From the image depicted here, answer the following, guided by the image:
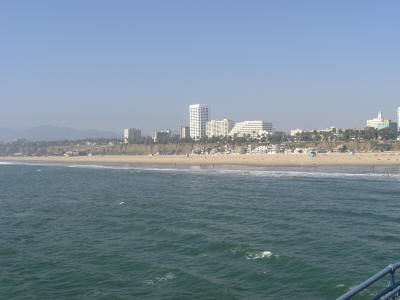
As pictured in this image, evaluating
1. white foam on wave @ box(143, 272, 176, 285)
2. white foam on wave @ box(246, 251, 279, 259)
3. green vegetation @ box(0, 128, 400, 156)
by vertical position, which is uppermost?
green vegetation @ box(0, 128, 400, 156)

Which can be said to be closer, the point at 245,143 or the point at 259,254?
the point at 259,254

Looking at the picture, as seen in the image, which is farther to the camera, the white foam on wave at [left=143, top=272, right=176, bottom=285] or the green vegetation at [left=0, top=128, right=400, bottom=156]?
the green vegetation at [left=0, top=128, right=400, bottom=156]

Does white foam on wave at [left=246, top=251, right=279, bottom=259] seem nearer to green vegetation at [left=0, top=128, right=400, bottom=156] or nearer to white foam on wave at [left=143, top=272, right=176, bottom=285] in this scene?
white foam on wave at [left=143, top=272, right=176, bottom=285]

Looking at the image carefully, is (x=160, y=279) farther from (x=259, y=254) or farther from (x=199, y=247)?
(x=259, y=254)

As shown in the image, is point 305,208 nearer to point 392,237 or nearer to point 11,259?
point 392,237

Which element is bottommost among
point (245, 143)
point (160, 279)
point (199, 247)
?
point (160, 279)

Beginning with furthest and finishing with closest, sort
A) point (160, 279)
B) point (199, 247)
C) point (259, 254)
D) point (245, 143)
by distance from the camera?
1. point (245, 143)
2. point (199, 247)
3. point (259, 254)
4. point (160, 279)

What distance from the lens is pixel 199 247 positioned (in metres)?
16.2

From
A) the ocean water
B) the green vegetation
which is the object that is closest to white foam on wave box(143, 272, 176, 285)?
the ocean water

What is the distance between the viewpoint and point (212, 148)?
138125mm

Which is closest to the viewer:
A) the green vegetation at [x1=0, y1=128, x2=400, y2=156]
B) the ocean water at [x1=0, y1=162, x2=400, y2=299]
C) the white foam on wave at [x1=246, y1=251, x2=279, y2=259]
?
the ocean water at [x1=0, y1=162, x2=400, y2=299]

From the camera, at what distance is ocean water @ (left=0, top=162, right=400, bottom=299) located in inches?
473

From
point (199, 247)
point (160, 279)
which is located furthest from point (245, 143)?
point (160, 279)

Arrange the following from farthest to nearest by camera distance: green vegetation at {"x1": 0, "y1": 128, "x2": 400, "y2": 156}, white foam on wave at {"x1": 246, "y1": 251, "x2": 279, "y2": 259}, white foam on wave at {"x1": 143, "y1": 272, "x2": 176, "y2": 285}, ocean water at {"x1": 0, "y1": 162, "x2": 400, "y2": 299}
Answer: green vegetation at {"x1": 0, "y1": 128, "x2": 400, "y2": 156} → white foam on wave at {"x1": 246, "y1": 251, "x2": 279, "y2": 259} → white foam on wave at {"x1": 143, "y1": 272, "x2": 176, "y2": 285} → ocean water at {"x1": 0, "y1": 162, "x2": 400, "y2": 299}
